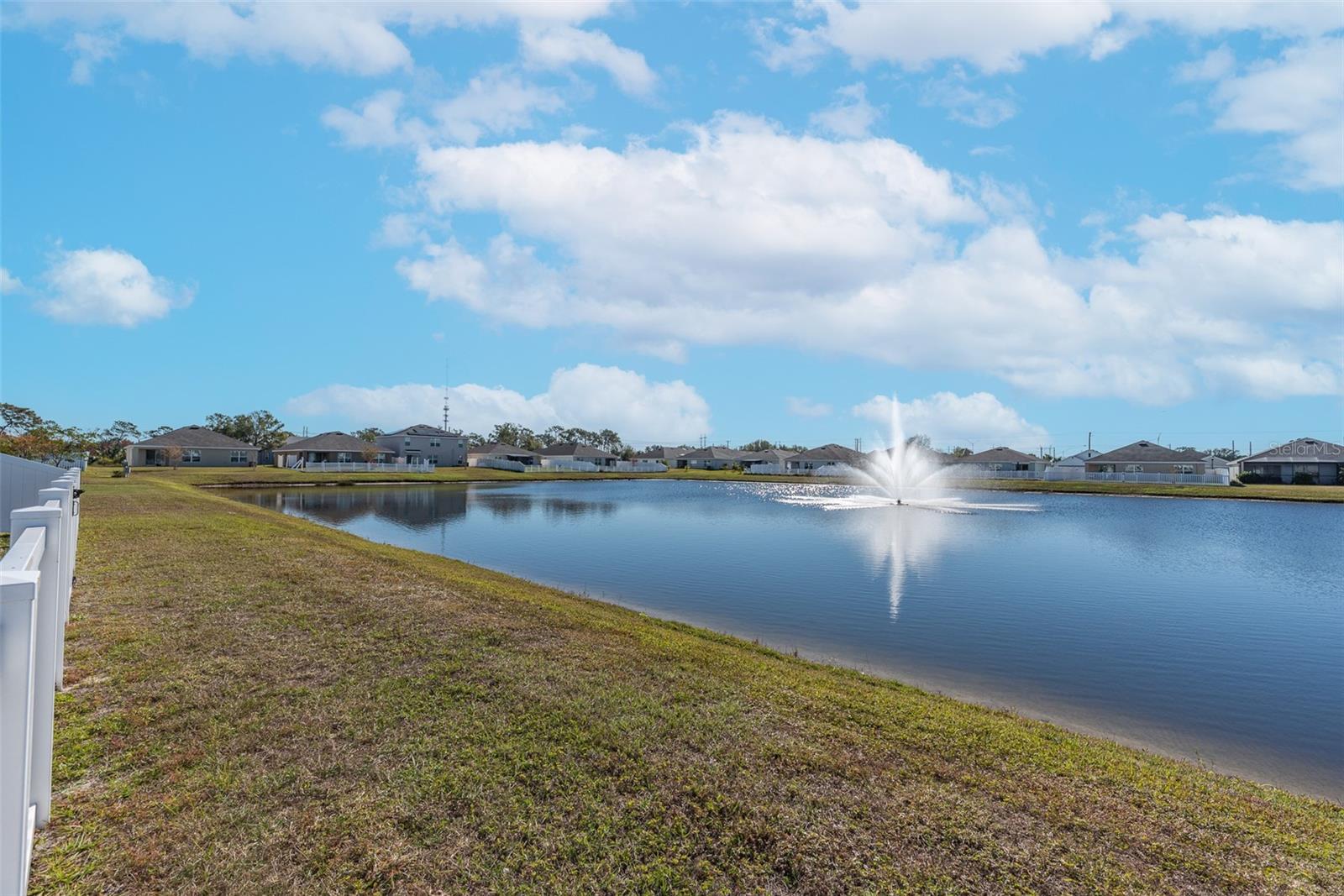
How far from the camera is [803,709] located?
5.81m

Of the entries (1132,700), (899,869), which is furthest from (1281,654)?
(899,869)

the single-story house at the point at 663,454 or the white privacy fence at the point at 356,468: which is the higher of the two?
the single-story house at the point at 663,454

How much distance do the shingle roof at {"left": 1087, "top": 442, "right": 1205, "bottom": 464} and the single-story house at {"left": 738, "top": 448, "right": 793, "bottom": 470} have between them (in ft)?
139

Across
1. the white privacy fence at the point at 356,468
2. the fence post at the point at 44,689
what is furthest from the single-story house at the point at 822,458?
the fence post at the point at 44,689

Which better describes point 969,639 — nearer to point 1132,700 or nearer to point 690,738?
point 1132,700

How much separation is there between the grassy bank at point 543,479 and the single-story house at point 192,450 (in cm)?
714

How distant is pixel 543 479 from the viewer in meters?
66.1

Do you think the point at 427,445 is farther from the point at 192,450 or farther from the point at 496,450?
the point at 192,450

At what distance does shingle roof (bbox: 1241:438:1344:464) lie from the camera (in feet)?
212

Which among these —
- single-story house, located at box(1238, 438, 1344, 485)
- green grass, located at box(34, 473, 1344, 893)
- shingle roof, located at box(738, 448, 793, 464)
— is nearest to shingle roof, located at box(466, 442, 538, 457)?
shingle roof, located at box(738, 448, 793, 464)

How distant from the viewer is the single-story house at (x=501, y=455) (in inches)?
3531

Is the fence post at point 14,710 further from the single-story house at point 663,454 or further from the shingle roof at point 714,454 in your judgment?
the single-story house at point 663,454

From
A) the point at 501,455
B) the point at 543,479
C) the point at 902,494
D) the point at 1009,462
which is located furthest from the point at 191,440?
the point at 1009,462

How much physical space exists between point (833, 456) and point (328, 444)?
6876 cm
